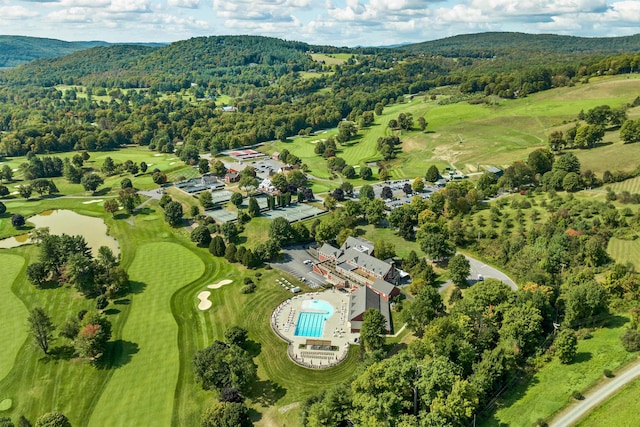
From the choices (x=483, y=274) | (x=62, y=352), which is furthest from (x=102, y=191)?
(x=483, y=274)

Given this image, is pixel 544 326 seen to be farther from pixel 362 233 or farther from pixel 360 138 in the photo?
pixel 360 138

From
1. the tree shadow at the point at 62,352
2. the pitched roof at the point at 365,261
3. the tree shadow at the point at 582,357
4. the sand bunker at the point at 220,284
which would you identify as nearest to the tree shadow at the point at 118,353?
the tree shadow at the point at 62,352

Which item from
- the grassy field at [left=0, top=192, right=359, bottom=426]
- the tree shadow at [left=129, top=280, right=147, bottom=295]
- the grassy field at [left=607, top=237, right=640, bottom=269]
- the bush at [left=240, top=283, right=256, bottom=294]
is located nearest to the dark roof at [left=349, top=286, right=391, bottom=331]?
the grassy field at [left=0, top=192, right=359, bottom=426]

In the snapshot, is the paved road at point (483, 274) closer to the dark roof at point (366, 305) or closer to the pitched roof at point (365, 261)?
the pitched roof at point (365, 261)

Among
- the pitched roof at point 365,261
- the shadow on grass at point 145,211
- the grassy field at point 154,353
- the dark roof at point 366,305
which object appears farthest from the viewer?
the shadow on grass at point 145,211

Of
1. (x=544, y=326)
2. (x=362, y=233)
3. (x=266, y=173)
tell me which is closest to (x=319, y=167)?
(x=266, y=173)
